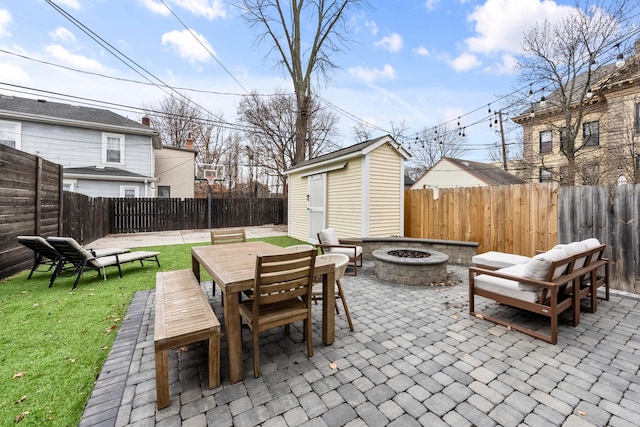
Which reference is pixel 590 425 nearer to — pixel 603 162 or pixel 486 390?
pixel 486 390

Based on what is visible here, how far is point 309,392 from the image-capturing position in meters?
2.04

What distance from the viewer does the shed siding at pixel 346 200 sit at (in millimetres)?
7418

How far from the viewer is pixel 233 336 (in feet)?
7.13

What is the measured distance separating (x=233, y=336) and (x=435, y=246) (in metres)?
5.64

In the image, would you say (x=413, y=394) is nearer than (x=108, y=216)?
Yes

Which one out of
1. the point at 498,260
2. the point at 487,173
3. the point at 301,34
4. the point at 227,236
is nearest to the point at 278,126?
the point at 301,34

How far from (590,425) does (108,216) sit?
1588cm

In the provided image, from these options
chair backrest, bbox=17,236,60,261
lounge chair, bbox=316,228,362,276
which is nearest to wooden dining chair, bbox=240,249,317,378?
lounge chair, bbox=316,228,362,276

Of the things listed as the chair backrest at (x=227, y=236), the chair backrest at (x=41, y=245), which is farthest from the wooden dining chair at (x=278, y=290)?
the chair backrest at (x=41, y=245)

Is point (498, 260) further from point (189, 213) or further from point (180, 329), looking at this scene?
point (189, 213)

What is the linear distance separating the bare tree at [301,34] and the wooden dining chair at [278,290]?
1156 cm

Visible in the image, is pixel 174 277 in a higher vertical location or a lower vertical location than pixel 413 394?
higher

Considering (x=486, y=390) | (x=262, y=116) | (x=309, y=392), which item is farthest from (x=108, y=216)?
(x=486, y=390)

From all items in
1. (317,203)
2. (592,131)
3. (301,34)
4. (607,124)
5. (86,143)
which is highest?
(301,34)
